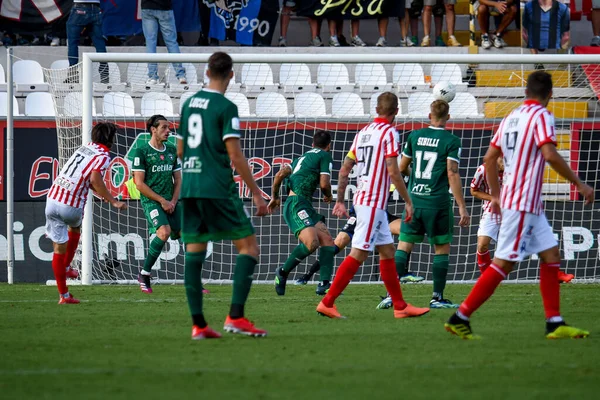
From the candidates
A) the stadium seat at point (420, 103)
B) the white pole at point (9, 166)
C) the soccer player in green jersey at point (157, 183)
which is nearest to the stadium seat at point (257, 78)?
the stadium seat at point (420, 103)

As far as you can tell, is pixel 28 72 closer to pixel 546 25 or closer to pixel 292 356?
pixel 546 25

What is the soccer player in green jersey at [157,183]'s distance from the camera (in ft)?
38.6

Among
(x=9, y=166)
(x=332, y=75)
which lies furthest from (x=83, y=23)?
(x=332, y=75)

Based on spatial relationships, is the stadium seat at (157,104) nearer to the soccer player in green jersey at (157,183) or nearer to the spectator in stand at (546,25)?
the soccer player in green jersey at (157,183)

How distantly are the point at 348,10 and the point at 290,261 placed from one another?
26.4 feet

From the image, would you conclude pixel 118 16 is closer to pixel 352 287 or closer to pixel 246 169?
pixel 352 287

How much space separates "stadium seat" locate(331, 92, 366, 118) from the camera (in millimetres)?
15047

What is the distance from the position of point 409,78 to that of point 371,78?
0.66 metres

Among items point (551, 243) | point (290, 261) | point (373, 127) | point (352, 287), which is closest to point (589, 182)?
point (352, 287)

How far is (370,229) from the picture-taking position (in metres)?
8.27

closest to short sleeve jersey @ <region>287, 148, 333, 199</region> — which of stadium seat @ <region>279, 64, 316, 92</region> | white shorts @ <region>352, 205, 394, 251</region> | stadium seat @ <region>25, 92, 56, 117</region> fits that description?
white shorts @ <region>352, 205, 394, 251</region>

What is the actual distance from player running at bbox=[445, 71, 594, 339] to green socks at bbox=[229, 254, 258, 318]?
1.46 metres

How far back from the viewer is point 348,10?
18.1m

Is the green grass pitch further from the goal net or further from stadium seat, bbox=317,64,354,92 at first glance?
stadium seat, bbox=317,64,354,92
